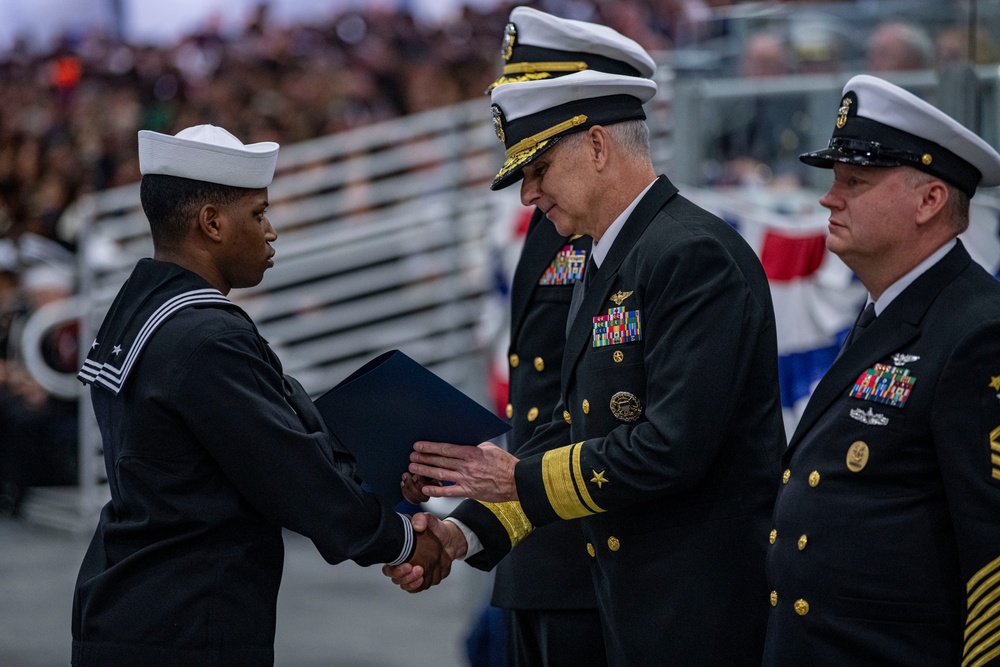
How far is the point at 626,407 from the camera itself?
245 cm

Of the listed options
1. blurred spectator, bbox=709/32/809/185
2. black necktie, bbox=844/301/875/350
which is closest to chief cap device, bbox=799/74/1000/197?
black necktie, bbox=844/301/875/350

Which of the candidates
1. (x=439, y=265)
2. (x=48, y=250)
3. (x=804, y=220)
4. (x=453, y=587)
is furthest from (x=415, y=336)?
(x=804, y=220)

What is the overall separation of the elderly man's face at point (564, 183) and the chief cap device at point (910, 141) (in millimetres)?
450

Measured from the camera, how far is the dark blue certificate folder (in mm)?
2588

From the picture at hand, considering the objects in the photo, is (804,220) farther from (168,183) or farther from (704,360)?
(168,183)

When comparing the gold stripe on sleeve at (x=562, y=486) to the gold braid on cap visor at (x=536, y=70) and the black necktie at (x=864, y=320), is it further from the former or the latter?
the gold braid on cap visor at (x=536, y=70)

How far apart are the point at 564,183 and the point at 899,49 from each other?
2214 millimetres

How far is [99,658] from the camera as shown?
92.5 inches

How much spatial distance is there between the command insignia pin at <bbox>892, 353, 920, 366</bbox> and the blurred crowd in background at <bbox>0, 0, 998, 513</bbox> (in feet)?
7.15

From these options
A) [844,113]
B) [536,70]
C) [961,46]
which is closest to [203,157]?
[536,70]

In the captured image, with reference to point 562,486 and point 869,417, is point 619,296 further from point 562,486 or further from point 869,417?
point 869,417

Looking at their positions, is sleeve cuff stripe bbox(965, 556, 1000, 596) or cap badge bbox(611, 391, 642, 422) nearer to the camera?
sleeve cuff stripe bbox(965, 556, 1000, 596)

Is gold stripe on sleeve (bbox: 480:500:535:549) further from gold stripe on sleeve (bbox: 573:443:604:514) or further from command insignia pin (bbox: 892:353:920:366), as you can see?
command insignia pin (bbox: 892:353:920:366)

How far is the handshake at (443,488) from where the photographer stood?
8.59 feet
